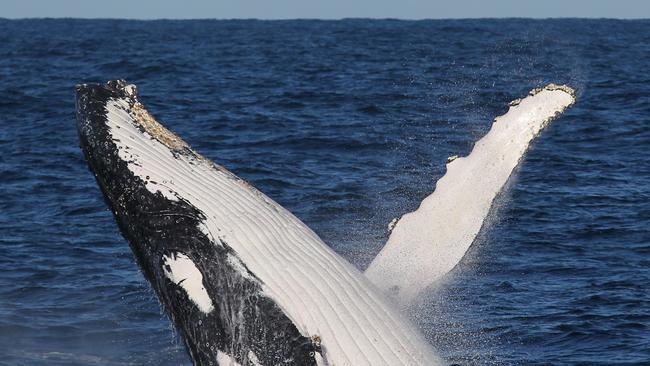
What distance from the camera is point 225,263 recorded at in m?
4.63

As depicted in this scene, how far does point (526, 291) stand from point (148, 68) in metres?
36.1

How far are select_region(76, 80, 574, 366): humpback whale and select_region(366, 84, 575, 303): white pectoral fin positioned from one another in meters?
1.34

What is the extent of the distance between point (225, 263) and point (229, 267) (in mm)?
25

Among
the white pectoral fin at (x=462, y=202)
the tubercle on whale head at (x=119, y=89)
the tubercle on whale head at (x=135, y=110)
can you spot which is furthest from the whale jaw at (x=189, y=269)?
the white pectoral fin at (x=462, y=202)

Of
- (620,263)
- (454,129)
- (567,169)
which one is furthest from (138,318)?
(454,129)

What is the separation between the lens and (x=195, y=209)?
15.7 ft

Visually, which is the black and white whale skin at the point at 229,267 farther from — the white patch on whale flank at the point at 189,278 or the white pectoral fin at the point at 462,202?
the white pectoral fin at the point at 462,202

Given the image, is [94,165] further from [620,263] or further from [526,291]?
[620,263]

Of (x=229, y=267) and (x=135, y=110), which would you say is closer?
(x=229, y=267)

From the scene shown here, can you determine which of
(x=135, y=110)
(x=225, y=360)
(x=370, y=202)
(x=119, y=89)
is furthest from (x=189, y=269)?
(x=370, y=202)

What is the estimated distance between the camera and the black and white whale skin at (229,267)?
454 centimetres

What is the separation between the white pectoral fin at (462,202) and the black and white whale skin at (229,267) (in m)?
1.48

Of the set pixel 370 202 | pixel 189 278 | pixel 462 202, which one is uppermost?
pixel 189 278

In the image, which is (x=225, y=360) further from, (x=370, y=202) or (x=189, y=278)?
(x=370, y=202)
